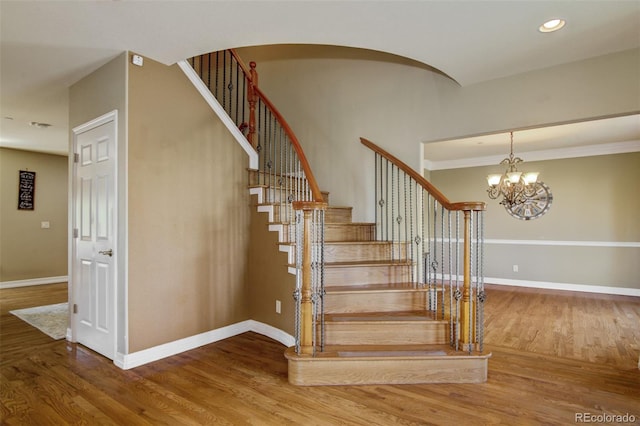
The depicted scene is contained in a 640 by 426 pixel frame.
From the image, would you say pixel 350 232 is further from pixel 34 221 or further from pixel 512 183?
pixel 34 221

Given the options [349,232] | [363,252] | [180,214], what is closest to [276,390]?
[363,252]

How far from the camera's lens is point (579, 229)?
602cm

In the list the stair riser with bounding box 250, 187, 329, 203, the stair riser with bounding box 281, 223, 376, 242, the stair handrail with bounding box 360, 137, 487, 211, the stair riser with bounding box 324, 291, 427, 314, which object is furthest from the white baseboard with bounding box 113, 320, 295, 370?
the stair handrail with bounding box 360, 137, 487, 211

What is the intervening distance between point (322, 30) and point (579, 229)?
600cm

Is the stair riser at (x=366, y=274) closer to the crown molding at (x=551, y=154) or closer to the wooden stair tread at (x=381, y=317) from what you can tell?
the wooden stair tread at (x=381, y=317)

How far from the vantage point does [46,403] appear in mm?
2244

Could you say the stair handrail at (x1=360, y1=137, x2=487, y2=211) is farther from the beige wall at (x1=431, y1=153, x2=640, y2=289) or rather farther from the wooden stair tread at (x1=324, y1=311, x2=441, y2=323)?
the beige wall at (x1=431, y1=153, x2=640, y2=289)

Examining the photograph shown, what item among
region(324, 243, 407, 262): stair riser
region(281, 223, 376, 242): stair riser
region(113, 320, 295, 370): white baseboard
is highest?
region(281, 223, 376, 242): stair riser

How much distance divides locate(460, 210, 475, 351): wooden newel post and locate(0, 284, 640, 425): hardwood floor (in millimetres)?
306

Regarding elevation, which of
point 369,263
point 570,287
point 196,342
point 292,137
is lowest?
point 570,287

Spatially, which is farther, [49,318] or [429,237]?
[49,318]

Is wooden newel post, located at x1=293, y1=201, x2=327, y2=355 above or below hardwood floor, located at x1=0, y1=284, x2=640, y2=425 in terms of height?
above

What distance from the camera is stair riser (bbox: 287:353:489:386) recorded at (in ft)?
8.05

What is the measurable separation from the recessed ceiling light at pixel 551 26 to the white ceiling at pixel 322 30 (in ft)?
0.17
